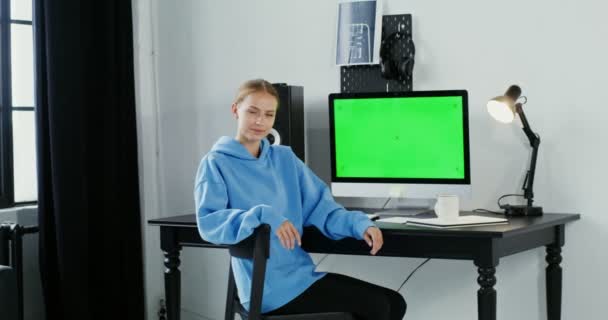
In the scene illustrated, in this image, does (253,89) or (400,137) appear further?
(400,137)

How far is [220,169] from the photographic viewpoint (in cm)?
255

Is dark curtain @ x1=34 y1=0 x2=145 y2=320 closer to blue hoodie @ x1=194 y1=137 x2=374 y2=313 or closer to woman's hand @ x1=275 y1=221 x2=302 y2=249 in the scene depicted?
blue hoodie @ x1=194 y1=137 x2=374 y2=313

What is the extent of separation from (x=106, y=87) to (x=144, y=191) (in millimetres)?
556

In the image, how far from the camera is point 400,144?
3.06 metres

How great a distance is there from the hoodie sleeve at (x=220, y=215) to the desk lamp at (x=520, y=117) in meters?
0.93

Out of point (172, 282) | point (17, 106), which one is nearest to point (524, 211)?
point (172, 282)

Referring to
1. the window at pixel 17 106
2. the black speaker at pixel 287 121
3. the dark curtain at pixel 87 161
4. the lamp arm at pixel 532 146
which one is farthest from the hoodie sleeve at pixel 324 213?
the window at pixel 17 106

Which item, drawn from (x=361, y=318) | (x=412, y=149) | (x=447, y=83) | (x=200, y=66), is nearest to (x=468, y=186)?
(x=412, y=149)

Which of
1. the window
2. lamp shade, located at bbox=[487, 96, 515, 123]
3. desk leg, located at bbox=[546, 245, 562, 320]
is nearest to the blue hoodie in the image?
lamp shade, located at bbox=[487, 96, 515, 123]

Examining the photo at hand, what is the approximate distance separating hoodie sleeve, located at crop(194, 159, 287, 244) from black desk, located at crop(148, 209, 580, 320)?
0.32 meters

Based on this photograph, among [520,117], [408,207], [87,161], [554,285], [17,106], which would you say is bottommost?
[554,285]

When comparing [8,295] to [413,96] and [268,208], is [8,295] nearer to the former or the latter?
[268,208]

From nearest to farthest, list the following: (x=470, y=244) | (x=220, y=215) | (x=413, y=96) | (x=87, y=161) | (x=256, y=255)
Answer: (x=256, y=255) < (x=220, y=215) < (x=470, y=244) < (x=413, y=96) < (x=87, y=161)

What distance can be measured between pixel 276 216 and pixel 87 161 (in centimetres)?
156
